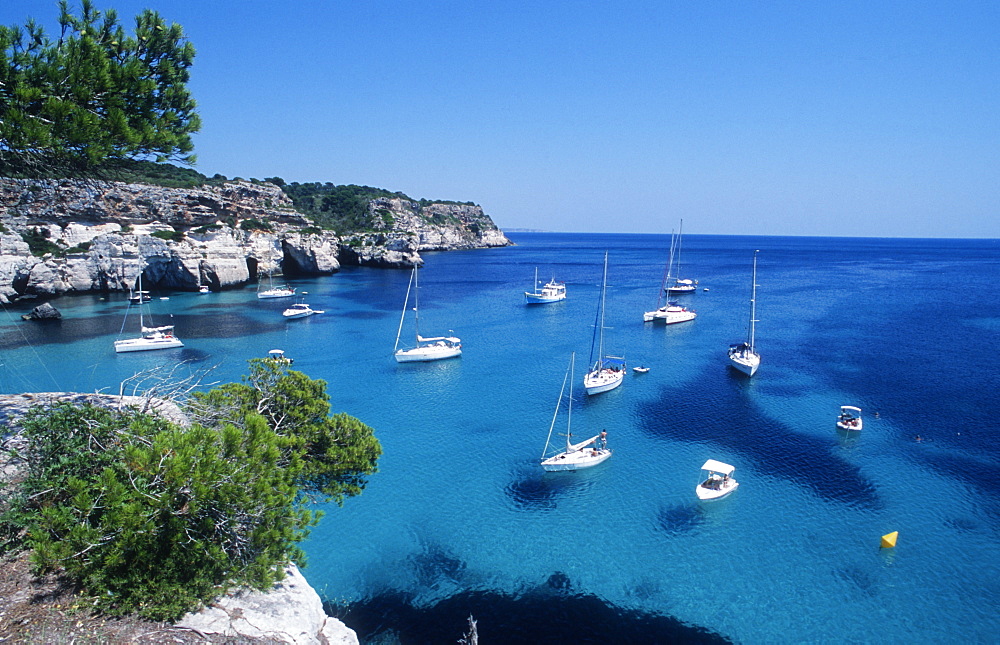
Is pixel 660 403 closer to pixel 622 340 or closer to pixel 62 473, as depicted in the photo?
pixel 622 340

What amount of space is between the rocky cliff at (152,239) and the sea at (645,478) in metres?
8.75

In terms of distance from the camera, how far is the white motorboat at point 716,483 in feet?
64.3

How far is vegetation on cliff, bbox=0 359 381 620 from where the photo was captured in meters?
6.96

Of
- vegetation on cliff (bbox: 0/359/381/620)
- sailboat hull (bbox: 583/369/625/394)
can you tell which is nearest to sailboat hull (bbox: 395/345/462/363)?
sailboat hull (bbox: 583/369/625/394)

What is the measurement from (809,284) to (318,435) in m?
88.2

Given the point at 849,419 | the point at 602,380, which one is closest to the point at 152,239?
the point at 602,380

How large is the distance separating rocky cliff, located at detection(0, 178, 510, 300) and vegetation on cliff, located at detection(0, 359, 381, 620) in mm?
44553

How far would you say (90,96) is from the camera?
1104 centimetres

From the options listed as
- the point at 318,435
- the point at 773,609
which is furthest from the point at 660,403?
the point at 318,435

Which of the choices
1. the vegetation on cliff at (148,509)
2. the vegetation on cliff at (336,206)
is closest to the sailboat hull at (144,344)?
the vegetation on cliff at (148,509)

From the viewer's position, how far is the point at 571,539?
1752 cm

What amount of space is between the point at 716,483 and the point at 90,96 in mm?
22009

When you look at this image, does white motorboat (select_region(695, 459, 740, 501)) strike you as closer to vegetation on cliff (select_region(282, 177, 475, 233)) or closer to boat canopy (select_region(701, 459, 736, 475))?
boat canopy (select_region(701, 459, 736, 475))

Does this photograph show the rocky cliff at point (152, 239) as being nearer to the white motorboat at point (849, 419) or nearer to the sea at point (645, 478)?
the sea at point (645, 478)
